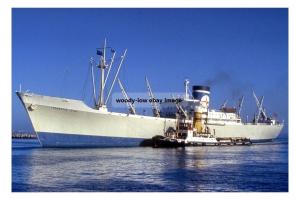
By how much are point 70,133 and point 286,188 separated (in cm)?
2229

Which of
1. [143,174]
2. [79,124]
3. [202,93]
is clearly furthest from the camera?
[202,93]

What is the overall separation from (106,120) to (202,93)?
57.1ft

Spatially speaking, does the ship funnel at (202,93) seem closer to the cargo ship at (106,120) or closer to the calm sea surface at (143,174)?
the cargo ship at (106,120)

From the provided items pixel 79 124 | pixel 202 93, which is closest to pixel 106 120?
pixel 79 124

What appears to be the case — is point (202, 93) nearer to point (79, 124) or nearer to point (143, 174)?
point (79, 124)

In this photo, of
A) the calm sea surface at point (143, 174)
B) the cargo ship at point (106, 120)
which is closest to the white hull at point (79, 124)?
the cargo ship at point (106, 120)

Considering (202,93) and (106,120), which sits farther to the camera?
(202,93)

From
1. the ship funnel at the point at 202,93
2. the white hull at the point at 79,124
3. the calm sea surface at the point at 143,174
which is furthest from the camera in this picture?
the ship funnel at the point at 202,93

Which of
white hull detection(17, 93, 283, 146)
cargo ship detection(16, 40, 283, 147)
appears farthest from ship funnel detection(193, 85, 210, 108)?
white hull detection(17, 93, 283, 146)

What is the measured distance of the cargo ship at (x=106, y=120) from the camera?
123ft

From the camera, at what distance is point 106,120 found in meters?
40.9

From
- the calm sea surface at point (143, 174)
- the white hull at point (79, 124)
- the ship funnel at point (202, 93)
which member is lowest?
the calm sea surface at point (143, 174)

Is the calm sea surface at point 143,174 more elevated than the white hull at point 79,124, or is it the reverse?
the white hull at point 79,124
